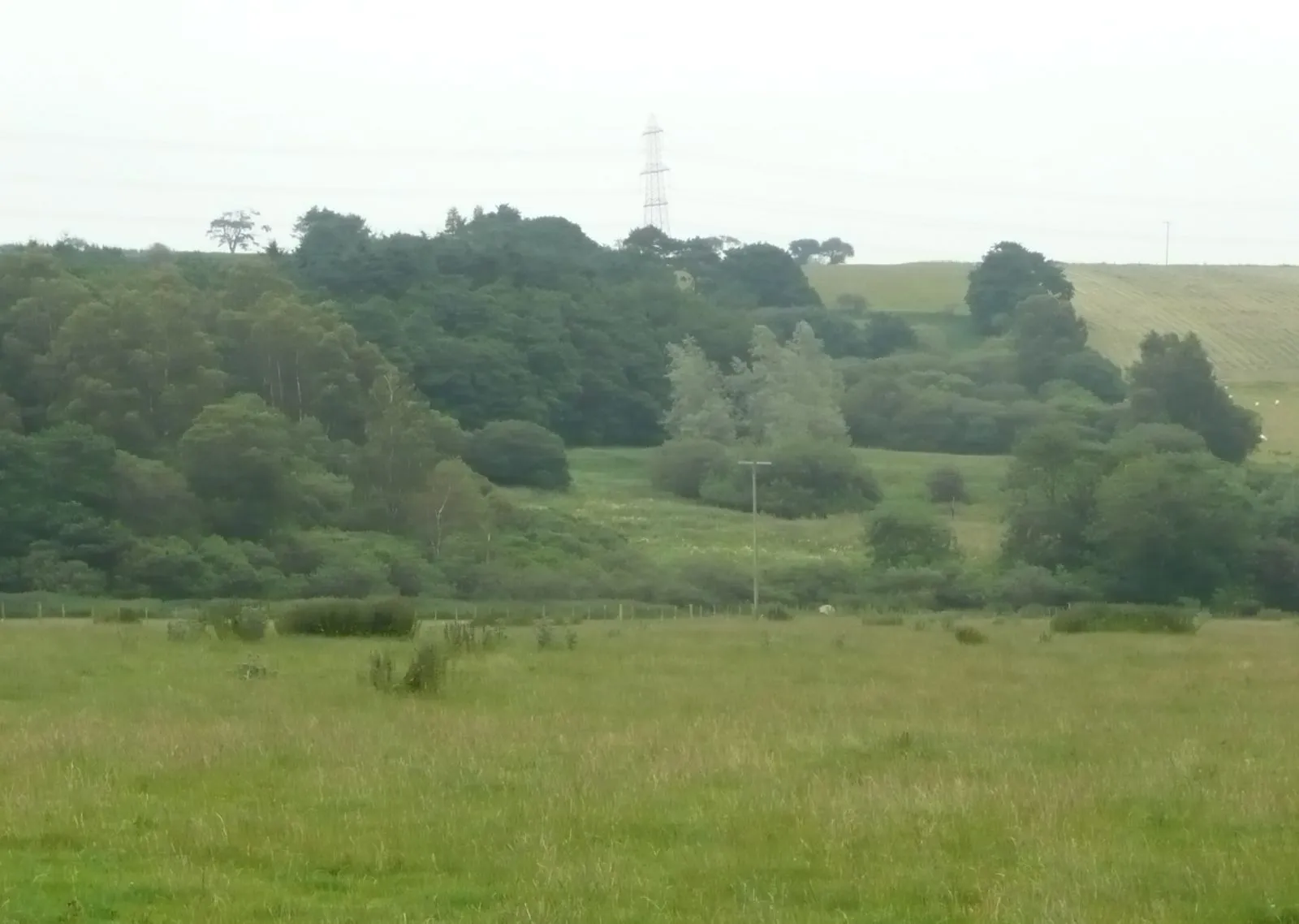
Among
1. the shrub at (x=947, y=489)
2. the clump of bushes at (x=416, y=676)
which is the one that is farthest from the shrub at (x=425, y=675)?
the shrub at (x=947, y=489)

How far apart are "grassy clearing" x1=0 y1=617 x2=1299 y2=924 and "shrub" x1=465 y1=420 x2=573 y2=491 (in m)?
65.7

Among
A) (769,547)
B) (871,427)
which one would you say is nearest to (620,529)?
(769,547)

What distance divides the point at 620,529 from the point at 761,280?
65249 mm

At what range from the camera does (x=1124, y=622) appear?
139ft

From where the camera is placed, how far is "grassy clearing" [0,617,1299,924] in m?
9.66

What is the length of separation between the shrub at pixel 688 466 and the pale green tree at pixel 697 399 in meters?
2.35

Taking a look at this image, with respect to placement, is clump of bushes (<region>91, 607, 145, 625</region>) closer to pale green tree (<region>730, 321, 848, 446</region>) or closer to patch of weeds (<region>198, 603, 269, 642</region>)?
patch of weeds (<region>198, 603, 269, 642</region>)

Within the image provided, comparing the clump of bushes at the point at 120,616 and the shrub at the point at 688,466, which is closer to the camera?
the clump of bushes at the point at 120,616

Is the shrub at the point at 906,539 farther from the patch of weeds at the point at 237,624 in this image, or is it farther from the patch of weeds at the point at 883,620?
the patch of weeds at the point at 237,624

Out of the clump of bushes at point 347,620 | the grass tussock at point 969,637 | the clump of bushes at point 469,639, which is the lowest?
the grass tussock at point 969,637

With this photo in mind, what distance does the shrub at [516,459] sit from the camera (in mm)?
89500

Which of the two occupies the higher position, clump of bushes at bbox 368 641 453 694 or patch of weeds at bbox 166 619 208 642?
clump of bushes at bbox 368 641 453 694

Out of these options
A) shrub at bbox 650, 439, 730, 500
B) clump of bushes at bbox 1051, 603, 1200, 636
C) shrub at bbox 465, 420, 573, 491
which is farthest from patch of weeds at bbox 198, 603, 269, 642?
shrub at bbox 650, 439, 730, 500

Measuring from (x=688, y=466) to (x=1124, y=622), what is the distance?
49.1 meters
